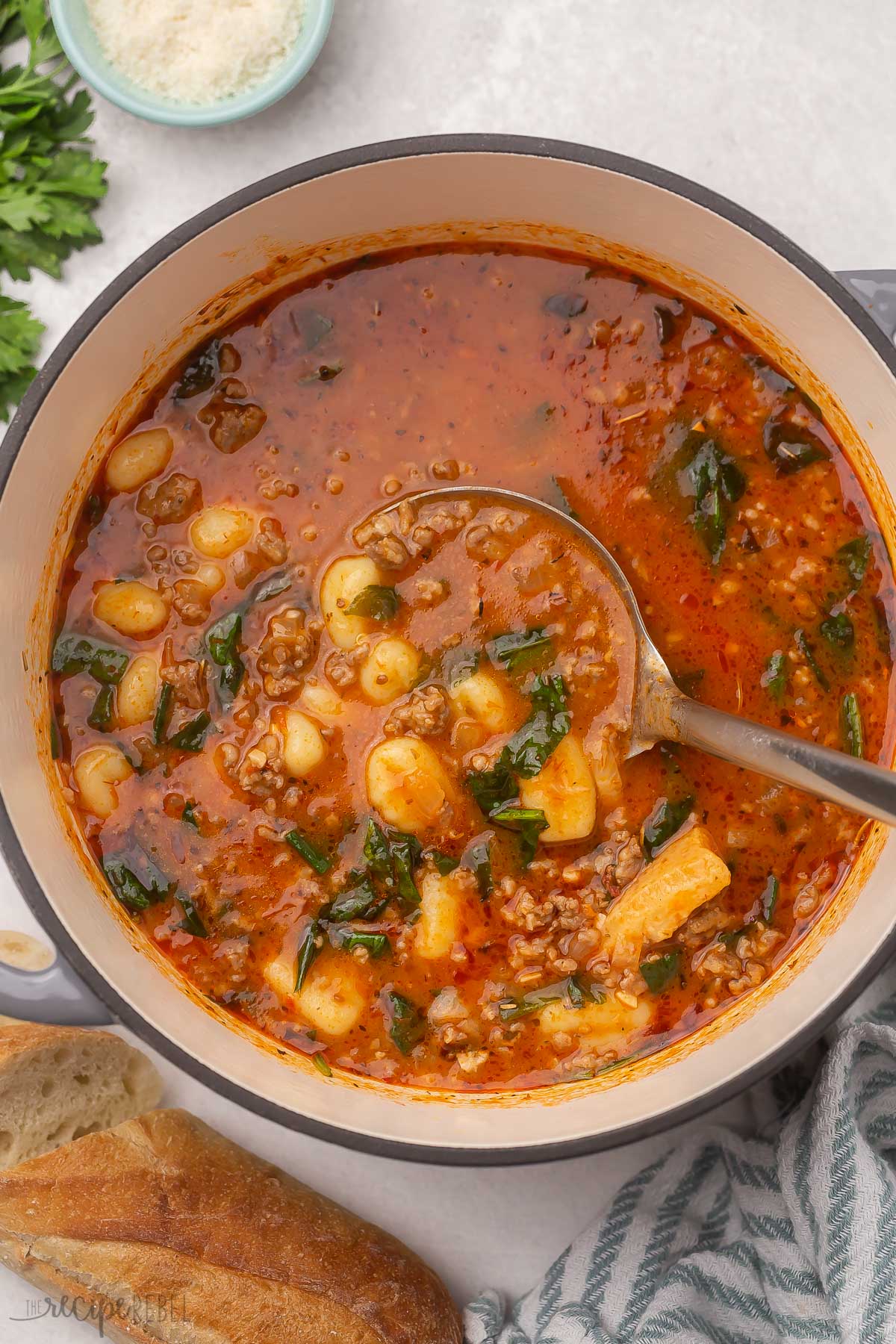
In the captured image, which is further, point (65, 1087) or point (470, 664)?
point (65, 1087)

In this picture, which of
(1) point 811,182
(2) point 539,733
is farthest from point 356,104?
(2) point 539,733

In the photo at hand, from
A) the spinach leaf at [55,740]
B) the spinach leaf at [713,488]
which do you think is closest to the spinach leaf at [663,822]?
the spinach leaf at [713,488]

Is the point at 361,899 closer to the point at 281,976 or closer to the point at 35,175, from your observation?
the point at 281,976

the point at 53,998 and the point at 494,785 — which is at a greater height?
the point at 494,785

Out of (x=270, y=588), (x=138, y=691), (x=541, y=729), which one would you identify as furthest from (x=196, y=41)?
(x=541, y=729)

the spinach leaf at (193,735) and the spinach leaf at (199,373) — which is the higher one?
the spinach leaf at (199,373)

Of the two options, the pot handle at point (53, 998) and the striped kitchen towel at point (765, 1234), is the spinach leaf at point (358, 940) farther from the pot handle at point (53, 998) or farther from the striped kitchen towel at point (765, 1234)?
the striped kitchen towel at point (765, 1234)

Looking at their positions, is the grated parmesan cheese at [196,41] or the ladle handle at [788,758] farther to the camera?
the grated parmesan cheese at [196,41]
